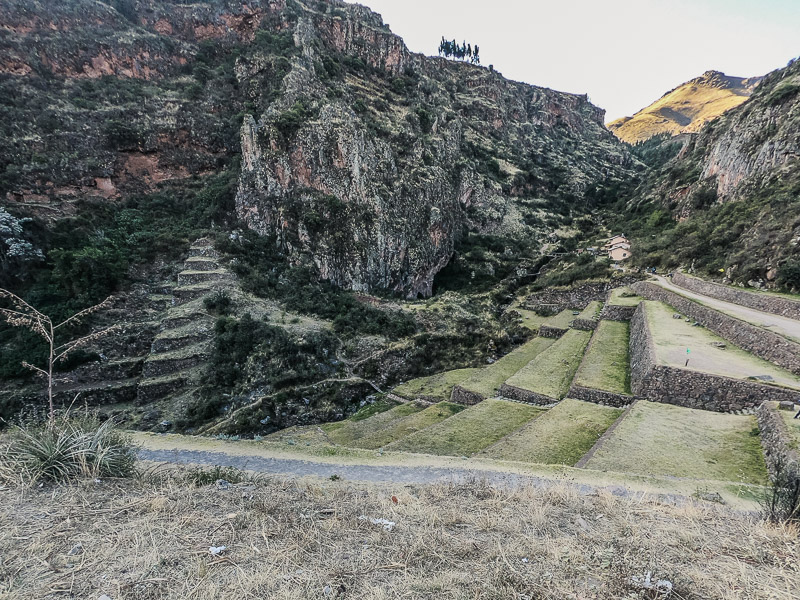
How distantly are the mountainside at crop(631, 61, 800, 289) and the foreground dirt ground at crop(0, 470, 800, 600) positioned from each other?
65.3 feet

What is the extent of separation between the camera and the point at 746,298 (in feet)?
53.0

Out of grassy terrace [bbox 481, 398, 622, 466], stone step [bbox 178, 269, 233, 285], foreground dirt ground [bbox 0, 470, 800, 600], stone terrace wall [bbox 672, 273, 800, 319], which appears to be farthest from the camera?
stone step [bbox 178, 269, 233, 285]

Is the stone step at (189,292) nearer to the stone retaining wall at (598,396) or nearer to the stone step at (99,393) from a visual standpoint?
the stone step at (99,393)

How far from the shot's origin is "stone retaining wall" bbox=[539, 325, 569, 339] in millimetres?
24172

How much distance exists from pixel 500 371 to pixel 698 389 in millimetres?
9953

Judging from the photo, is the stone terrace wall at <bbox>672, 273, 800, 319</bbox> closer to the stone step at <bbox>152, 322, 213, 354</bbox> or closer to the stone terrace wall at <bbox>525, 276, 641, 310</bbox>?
the stone terrace wall at <bbox>525, 276, 641, 310</bbox>

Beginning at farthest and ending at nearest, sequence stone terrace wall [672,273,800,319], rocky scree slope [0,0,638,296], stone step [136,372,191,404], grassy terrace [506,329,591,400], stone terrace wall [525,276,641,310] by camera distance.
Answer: rocky scree slope [0,0,638,296], stone terrace wall [525,276,641,310], stone step [136,372,191,404], grassy terrace [506,329,591,400], stone terrace wall [672,273,800,319]

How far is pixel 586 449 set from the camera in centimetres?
977

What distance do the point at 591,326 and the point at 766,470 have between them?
623 inches

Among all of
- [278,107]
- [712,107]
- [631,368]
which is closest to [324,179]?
[278,107]

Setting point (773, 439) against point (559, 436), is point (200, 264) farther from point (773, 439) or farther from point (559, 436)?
point (773, 439)

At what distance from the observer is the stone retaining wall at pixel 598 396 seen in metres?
11.9

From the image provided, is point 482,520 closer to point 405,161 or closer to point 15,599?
point 15,599

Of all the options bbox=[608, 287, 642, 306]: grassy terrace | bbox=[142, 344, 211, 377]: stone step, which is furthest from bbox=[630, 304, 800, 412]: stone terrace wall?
bbox=[142, 344, 211, 377]: stone step
